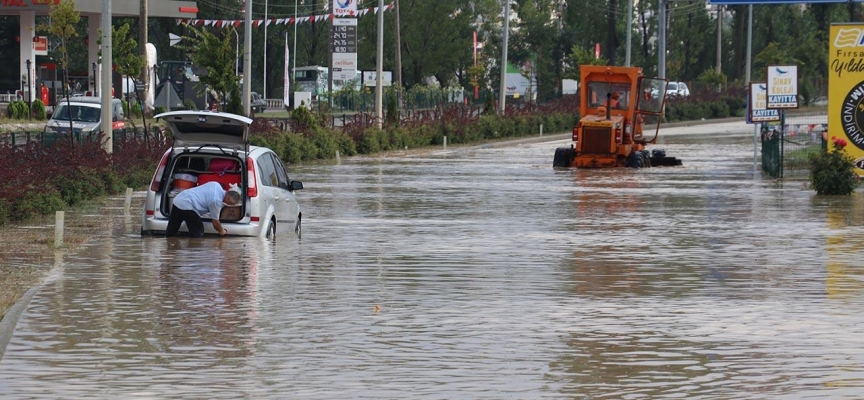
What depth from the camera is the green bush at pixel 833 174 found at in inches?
1235

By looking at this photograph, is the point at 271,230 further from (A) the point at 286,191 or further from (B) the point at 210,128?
(B) the point at 210,128

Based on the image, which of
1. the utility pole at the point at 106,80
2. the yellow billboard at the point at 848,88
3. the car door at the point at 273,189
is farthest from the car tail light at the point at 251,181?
the yellow billboard at the point at 848,88

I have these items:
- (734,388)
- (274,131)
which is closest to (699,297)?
(734,388)

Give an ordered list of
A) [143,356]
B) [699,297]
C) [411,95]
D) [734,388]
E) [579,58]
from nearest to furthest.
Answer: [734,388] < [143,356] < [699,297] < [579,58] < [411,95]

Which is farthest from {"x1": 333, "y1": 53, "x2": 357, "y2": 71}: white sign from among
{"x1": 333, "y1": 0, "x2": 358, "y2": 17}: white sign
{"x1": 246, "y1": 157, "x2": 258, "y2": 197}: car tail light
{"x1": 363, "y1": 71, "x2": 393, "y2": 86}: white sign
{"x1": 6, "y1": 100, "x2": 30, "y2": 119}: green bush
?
{"x1": 246, "y1": 157, "x2": 258, "y2": 197}: car tail light

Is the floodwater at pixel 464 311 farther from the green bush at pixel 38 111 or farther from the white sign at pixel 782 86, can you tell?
the green bush at pixel 38 111

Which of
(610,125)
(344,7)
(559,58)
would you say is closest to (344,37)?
(344,7)

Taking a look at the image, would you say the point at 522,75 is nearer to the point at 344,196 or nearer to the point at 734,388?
the point at 344,196

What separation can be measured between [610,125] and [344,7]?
1259 inches

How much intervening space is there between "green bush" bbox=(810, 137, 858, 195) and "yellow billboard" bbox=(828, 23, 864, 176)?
116 inches

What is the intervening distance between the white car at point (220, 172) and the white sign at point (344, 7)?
52.9m

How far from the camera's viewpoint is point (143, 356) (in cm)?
1154

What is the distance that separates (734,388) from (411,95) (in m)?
78.9

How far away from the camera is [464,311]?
14141 millimetres
